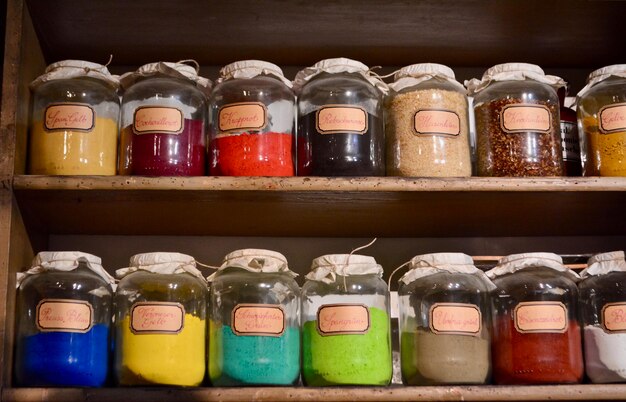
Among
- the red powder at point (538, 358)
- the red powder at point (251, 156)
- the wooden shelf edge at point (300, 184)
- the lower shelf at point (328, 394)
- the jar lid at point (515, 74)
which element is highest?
the jar lid at point (515, 74)

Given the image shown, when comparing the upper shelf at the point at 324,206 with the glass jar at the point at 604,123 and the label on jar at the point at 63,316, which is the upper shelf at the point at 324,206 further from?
the label on jar at the point at 63,316

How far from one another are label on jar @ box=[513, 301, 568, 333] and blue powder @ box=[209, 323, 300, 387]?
0.41 m

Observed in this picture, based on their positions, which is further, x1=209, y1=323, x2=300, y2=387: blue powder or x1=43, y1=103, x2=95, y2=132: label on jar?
x1=43, y1=103, x2=95, y2=132: label on jar

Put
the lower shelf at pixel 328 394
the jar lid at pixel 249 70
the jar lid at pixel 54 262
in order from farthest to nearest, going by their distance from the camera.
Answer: the jar lid at pixel 249 70, the jar lid at pixel 54 262, the lower shelf at pixel 328 394

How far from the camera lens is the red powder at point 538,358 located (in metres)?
1.36

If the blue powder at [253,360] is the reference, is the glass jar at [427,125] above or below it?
above

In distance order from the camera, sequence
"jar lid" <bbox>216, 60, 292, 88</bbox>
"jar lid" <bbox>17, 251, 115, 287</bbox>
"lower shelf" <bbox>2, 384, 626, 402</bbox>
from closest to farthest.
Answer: "lower shelf" <bbox>2, 384, 626, 402</bbox>
"jar lid" <bbox>17, 251, 115, 287</bbox>
"jar lid" <bbox>216, 60, 292, 88</bbox>

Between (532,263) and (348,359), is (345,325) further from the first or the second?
(532,263)

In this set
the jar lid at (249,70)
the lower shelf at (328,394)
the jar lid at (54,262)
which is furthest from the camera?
the jar lid at (249,70)

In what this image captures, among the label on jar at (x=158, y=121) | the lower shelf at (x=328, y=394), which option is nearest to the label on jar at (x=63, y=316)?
the lower shelf at (x=328, y=394)

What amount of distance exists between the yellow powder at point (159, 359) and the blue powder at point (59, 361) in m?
0.05

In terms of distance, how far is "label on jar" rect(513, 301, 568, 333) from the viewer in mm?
1377

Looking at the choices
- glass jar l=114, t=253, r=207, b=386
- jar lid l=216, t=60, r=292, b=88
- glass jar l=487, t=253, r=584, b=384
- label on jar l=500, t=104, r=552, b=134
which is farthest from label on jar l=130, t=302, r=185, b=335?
label on jar l=500, t=104, r=552, b=134

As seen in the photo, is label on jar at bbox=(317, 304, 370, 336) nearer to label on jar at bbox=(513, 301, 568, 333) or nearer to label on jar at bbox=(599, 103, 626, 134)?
label on jar at bbox=(513, 301, 568, 333)
